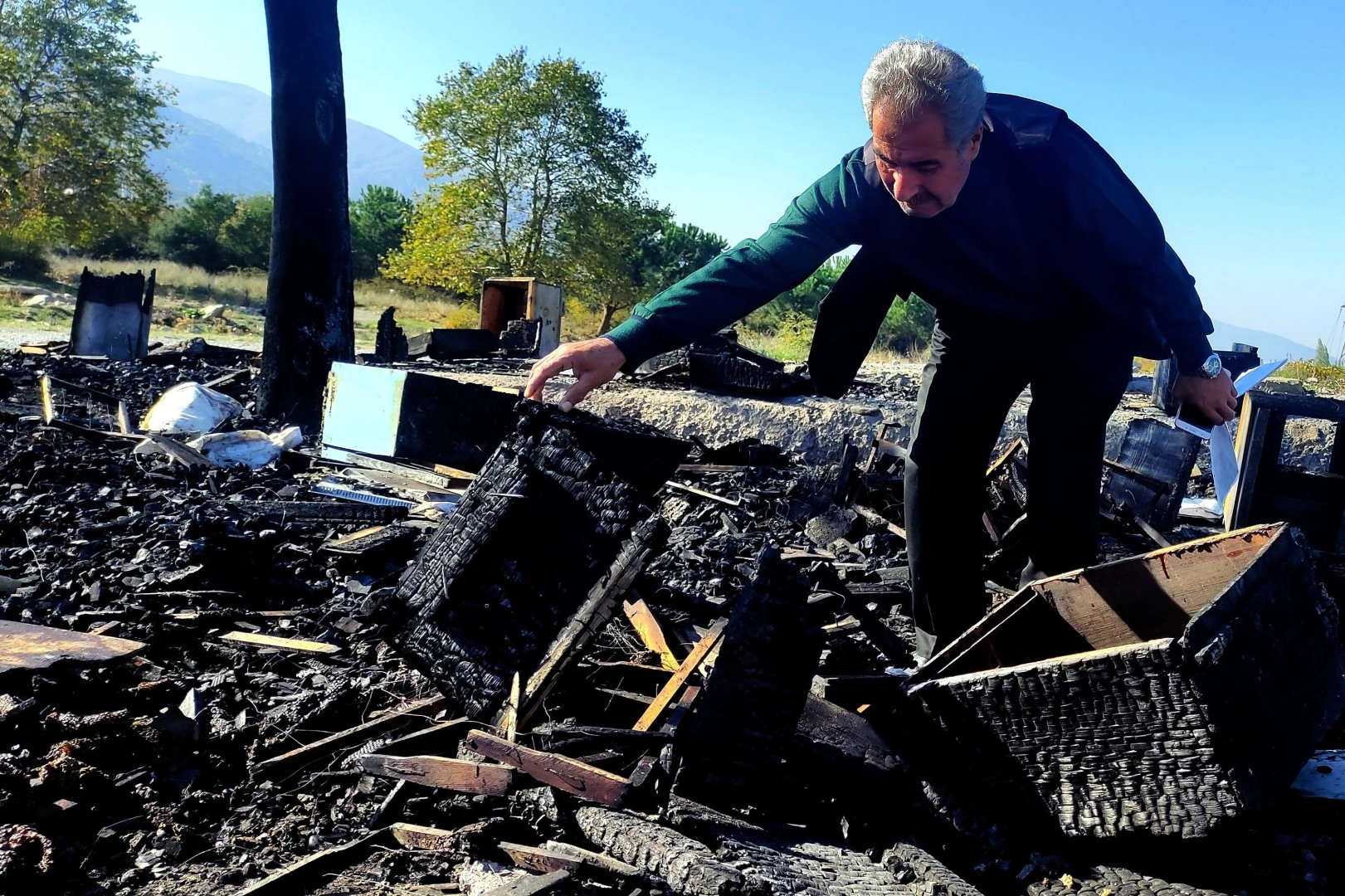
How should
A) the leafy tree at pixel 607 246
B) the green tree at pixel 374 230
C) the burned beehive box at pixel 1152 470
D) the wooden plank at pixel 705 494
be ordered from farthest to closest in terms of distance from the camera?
1. the green tree at pixel 374 230
2. the leafy tree at pixel 607 246
3. the wooden plank at pixel 705 494
4. the burned beehive box at pixel 1152 470

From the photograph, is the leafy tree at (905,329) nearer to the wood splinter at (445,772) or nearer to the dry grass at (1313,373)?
the dry grass at (1313,373)

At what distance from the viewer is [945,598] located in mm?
3504

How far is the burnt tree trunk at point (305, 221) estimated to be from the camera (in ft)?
31.1

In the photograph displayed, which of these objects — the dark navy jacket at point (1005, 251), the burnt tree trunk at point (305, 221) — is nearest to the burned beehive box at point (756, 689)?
the dark navy jacket at point (1005, 251)

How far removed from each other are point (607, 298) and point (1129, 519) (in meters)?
32.9

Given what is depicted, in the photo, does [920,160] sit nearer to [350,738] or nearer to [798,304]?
[350,738]

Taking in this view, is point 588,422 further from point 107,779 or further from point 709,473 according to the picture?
point 709,473

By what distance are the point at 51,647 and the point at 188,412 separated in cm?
574

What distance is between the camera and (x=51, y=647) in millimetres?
3312

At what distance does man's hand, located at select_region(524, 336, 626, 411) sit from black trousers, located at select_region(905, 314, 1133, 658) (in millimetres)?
1302

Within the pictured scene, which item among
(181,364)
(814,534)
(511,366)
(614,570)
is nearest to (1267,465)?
(814,534)

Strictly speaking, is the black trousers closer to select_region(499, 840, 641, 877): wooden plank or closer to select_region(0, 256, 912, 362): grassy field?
select_region(499, 840, 641, 877): wooden plank

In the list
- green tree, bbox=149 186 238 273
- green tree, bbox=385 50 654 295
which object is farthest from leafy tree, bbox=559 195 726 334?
green tree, bbox=149 186 238 273

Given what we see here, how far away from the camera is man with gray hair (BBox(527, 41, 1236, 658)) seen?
8.81 ft
